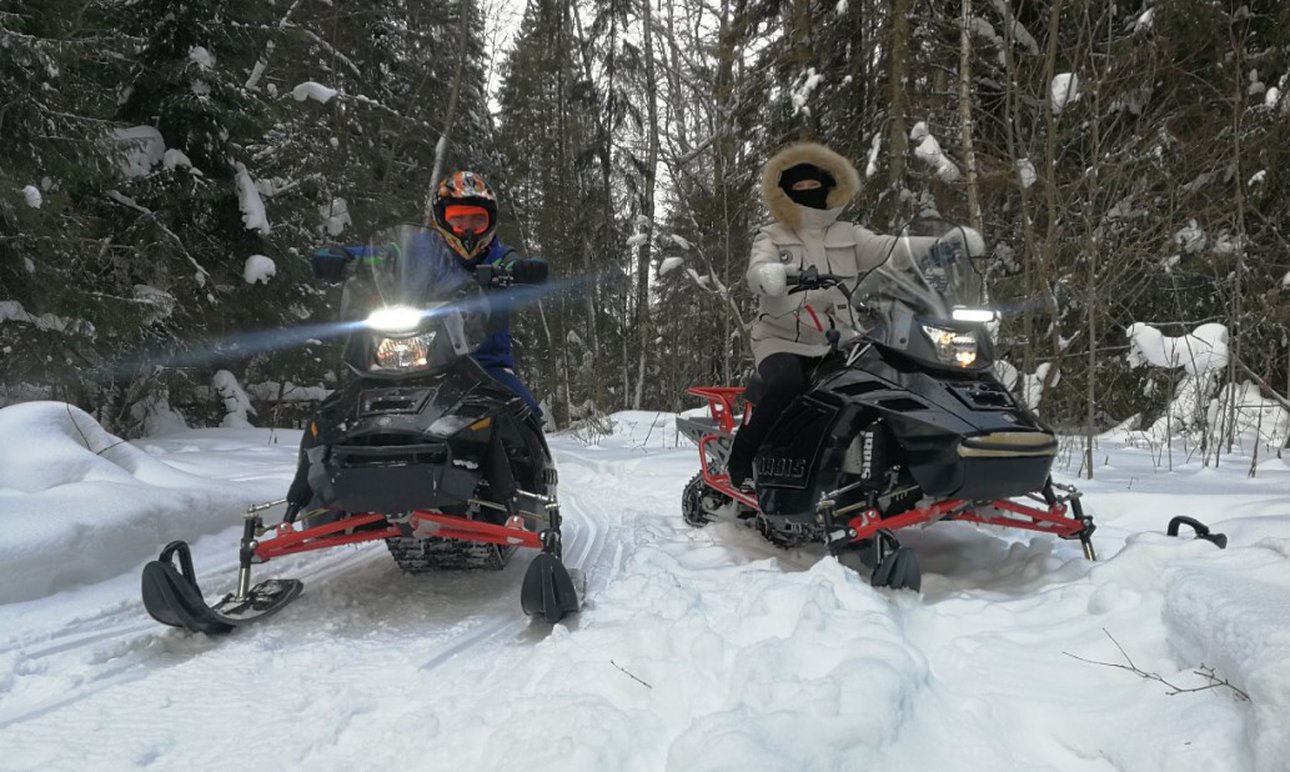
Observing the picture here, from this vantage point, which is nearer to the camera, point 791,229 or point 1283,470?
point 791,229

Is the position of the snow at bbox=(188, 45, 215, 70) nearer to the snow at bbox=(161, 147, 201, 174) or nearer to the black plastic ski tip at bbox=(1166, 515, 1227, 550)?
the snow at bbox=(161, 147, 201, 174)

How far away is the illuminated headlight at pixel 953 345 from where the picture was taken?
9.61ft

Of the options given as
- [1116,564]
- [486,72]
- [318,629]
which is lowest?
[318,629]

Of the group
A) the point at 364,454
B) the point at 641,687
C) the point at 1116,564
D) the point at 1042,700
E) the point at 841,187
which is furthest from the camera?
the point at 841,187

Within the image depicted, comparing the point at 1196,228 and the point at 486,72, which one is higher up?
the point at 486,72

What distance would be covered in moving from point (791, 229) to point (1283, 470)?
4.11 m

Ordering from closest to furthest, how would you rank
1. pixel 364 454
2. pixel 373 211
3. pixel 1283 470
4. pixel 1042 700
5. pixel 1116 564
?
pixel 1042 700, pixel 1116 564, pixel 364 454, pixel 1283 470, pixel 373 211

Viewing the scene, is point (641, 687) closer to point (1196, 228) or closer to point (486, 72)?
point (1196, 228)

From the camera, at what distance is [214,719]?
198cm

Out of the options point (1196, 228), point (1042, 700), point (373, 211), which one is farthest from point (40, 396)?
point (1196, 228)

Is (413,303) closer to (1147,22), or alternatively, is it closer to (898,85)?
(898,85)

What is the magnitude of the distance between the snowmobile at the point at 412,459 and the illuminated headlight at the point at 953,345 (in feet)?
5.67

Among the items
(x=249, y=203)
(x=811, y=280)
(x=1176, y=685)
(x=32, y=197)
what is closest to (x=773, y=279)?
(x=811, y=280)

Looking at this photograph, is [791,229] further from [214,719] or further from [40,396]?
[40,396]
